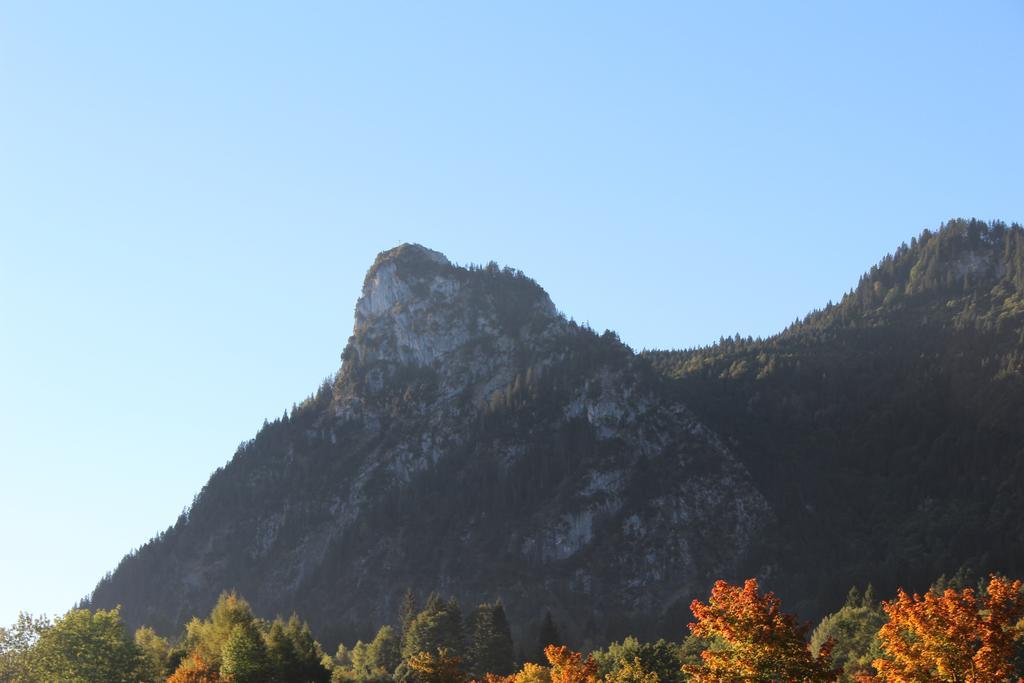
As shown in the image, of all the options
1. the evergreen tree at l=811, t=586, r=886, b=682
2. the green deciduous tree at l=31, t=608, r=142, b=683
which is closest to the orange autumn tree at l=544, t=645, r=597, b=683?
the evergreen tree at l=811, t=586, r=886, b=682

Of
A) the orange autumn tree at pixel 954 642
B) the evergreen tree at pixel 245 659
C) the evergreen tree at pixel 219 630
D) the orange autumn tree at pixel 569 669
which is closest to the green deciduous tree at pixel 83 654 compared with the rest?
the evergreen tree at pixel 219 630

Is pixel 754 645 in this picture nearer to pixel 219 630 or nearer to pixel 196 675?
pixel 196 675

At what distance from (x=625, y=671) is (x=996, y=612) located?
57.4m

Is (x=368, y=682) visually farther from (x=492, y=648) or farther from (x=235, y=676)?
(x=235, y=676)

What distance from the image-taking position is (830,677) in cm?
7044

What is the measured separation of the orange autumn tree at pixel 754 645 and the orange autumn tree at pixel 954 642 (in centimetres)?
795

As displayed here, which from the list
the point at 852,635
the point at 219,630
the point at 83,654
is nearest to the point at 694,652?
the point at 852,635

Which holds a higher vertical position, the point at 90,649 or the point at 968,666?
the point at 90,649

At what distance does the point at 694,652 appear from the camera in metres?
187

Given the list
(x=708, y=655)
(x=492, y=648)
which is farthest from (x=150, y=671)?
(x=708, y=655)

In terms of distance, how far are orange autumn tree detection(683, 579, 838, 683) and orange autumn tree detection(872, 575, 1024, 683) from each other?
7.95 meters

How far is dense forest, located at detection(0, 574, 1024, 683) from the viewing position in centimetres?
7119

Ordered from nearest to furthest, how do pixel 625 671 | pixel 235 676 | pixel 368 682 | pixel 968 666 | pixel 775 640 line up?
pixel 775 640 < pixel 968 666 < pixel 625 671 < pixel 235 676 < pixel 368 682

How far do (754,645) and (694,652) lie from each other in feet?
393
